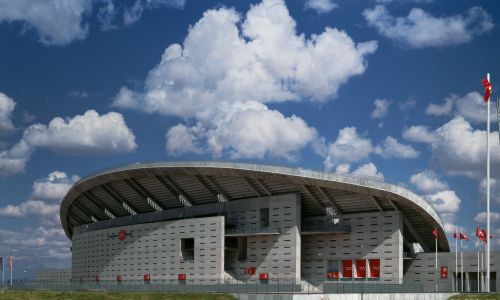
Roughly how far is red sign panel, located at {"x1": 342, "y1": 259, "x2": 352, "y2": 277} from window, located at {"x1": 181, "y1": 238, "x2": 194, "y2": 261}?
57.9 feet

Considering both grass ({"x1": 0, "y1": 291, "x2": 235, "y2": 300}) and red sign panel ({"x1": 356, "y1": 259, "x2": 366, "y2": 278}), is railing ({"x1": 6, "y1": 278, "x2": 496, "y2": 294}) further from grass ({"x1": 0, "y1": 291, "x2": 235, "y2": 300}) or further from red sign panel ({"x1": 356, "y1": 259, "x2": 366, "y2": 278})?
grass ({"x1": 0, "y1": 291, "x2": 235, "y2": 300})

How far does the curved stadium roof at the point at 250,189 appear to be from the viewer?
71.6 meters

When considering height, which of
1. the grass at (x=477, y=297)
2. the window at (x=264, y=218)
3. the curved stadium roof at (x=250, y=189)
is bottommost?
the grass at (x=477, y=297)

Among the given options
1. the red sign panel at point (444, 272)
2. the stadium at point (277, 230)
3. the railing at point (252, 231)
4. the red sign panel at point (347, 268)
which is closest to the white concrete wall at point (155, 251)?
the stadium at point (277, 230)

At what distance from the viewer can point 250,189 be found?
78938mm

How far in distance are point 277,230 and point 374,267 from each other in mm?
10911

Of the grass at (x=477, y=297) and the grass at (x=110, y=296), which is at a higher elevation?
the grass at (x=477, y=297)

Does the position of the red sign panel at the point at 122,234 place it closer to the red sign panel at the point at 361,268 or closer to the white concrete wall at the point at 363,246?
the white concrete wall at the point at 363,246

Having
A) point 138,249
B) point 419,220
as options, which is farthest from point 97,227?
point 419,220

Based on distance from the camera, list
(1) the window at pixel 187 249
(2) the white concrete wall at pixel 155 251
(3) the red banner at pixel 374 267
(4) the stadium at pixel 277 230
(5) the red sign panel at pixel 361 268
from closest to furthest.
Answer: (4) the stadium at pixel 277 230 < (3) the red banner at pixel 374 267 < (5) the red sign panel at pixel 361 268 < (2) the white concrete wall at pixel 155 251 < (1) the window at pixel 187 249

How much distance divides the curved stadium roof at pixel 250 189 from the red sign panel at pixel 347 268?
5.22 m

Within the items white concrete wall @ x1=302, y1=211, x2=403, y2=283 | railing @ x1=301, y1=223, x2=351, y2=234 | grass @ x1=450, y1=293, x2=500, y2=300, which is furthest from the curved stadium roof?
grass @ x1=450, y1=293, x2=500, y2=300

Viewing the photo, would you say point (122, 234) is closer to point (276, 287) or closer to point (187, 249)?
point (187, 249)

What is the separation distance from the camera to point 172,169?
80.8m
